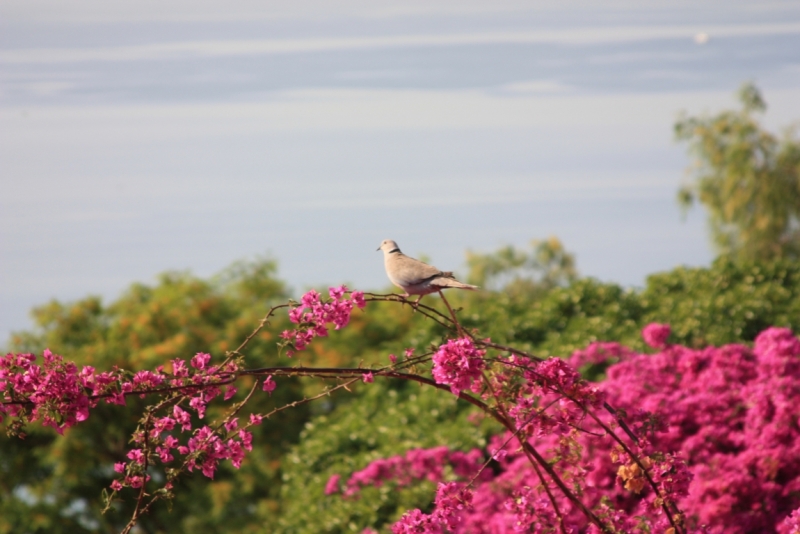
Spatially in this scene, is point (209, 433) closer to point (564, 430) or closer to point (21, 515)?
point (564, 430)

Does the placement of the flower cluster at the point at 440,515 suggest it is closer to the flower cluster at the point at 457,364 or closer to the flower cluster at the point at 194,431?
A: the flower cluster at the point at 457,364

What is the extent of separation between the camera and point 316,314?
15.3ft

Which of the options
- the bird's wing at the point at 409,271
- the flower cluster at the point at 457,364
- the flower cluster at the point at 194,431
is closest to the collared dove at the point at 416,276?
the bird's wing at the point at 409,271

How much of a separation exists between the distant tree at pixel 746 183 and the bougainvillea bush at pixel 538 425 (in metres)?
19.5

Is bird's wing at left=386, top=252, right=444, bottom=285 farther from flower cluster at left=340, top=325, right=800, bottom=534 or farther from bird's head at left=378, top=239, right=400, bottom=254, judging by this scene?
flower cluster at left=340, top=325, right=800, bottom=534

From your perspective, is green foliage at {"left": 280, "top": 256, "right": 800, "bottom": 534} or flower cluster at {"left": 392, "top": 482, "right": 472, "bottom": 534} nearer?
flower cluster at {"left": 392, "top": 482, "right": 472, "bottom": 534}

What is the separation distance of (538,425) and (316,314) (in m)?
1.25

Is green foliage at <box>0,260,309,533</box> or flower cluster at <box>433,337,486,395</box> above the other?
green foliage at <box>0,260,309,533</box>

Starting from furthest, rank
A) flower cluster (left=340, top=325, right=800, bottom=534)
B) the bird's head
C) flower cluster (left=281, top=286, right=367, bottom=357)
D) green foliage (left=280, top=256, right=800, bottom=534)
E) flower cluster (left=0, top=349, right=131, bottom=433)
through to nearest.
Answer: green foliage (left=280, top=256, right=800, bottom=534) < flower cluster (left=340, top=325, right=800, bottom=534) < the bird's head < flower cluster (left=281, top=286, right=367, bottom=357) < flower cluster (left=0, top=349, right=131, bottom=433)

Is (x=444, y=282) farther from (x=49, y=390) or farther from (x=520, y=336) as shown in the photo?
(x=520, y=336)

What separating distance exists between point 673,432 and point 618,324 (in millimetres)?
4060

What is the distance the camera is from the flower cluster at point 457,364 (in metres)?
4.23

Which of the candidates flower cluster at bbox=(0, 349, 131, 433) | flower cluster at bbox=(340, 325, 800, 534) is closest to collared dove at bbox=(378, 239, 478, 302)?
flower cluster at bbox=(0, 349, 131, 433)

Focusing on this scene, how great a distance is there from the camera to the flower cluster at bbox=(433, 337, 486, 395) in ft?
13.9
